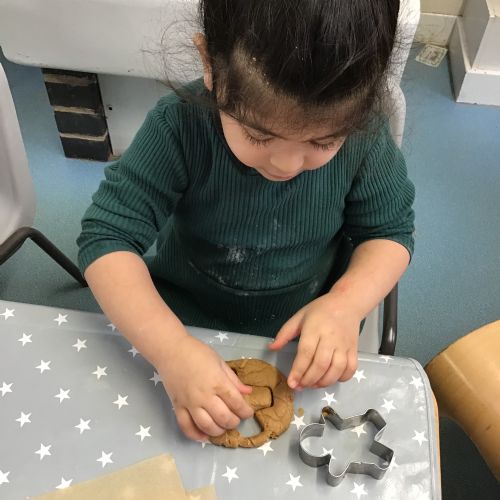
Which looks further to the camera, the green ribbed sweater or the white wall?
the white wall

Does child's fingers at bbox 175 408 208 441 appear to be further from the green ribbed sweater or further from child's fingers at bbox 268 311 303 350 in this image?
the green ribbed sweater

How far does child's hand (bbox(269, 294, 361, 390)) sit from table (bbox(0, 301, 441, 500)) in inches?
0.7

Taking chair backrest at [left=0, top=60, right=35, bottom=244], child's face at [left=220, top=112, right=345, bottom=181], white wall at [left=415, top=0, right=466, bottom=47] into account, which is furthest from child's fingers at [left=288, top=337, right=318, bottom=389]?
white wall at [left=415, top=0, right=466, bottom=47]

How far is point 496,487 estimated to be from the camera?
1.12 m

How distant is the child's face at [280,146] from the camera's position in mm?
493

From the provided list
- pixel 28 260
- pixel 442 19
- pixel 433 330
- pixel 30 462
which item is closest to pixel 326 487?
pixel 30 462

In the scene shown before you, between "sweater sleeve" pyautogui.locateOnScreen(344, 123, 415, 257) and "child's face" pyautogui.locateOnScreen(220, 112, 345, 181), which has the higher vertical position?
"child's face" pyautogui.locateOnScreen(220, 112, 345, 181)

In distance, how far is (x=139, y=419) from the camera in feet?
1.74

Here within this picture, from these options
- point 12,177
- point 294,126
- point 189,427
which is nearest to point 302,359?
point 189,427

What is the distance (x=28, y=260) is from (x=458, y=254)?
3.75 feet

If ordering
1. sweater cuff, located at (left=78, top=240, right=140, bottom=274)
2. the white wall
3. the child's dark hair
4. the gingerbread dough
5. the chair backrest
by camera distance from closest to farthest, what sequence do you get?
the child's dark hair → the gingerbread dough → sweater cuff, located at (left=78, top=240, right=140, bottom=274) → the chair backrest → the white wall

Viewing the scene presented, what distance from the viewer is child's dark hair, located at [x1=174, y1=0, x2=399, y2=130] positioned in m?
0.41

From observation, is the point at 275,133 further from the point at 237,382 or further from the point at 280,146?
the point at 237,382

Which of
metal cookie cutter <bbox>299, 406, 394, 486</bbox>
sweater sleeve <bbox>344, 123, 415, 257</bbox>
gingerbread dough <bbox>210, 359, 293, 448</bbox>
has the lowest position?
metal cookie cutter <bbox>299, 406, 394, 486</bbox>
